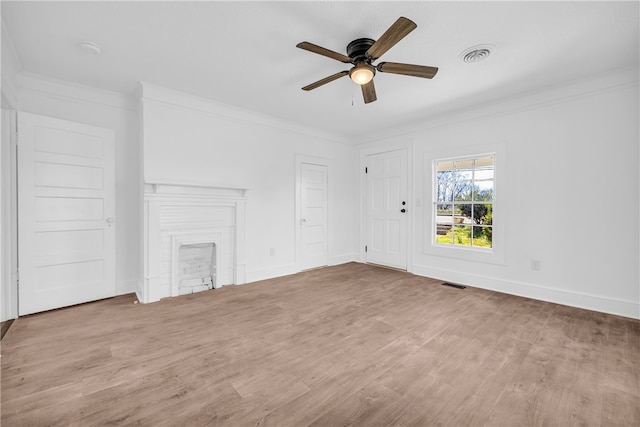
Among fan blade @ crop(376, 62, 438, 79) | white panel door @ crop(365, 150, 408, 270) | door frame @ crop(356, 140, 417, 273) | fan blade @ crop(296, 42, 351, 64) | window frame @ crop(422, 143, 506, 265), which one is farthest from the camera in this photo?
white panel door @ crop(365, 150, 408, 270)

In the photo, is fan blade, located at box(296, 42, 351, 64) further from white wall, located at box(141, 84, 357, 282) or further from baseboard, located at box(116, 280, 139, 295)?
baseboard, located at box(116, 280, 139, 295)

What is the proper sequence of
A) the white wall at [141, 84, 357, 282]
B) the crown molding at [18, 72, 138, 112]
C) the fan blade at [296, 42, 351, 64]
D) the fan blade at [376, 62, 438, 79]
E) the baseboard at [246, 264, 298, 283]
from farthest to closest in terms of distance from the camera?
1. the baseboard at [246, 264, 298, 283]
2. the white wall at [141, 84, 357, 282]
3. the crown molding at [18, 72, 138, 112]
4. the fan blade at [376, 62, 438, 79]
5. the fan blade at [296, 42, 351, 64]

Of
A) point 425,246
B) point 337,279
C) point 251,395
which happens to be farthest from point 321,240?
point 251,395

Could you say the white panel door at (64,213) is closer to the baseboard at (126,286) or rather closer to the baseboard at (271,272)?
the baseboard at (126,286)

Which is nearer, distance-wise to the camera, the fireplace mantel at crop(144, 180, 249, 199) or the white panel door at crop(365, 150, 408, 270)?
the fireplace mantel at crop(144, 180, 249, 199)

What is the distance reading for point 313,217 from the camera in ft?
17.3

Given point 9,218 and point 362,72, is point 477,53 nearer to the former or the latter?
point 362,72

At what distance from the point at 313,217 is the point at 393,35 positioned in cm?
359

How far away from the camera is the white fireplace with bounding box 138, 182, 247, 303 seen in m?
3.42

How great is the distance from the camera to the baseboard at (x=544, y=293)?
302 centimetres

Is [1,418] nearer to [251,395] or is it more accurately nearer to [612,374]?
[251,395]

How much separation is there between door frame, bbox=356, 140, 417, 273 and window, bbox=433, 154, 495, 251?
15.7 inches

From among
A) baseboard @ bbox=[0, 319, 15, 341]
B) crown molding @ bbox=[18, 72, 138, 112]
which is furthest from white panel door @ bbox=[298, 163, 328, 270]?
baseboard @ bbox=[0, 319, 15, 341]

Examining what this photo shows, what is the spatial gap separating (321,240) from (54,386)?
158 inches
